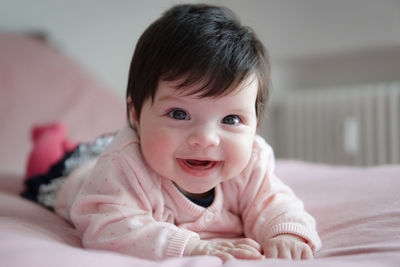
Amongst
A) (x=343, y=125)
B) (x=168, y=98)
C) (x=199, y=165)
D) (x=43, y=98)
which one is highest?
(x=168, y=98)

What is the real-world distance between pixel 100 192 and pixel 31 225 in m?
0.13

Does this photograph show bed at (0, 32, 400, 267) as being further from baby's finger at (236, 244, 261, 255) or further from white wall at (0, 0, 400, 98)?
white wall at (0, 0, 400, 98)

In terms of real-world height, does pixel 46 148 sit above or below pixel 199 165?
below

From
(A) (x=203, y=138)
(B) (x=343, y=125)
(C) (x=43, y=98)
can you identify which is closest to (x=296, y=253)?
(A) (x=203, y=138)

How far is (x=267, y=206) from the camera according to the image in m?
0.81

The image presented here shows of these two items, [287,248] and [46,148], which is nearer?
[287,248]

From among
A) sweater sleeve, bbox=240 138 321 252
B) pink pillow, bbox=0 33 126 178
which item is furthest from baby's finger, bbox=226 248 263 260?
pink pillow, bbox=0 33 126 178

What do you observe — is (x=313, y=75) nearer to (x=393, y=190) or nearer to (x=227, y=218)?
(x=393, y=190)

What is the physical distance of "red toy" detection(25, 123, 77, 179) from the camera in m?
1.24

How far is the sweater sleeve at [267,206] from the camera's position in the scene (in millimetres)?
734

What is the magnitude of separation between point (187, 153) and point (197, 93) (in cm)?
10

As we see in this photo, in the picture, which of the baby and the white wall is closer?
the baby

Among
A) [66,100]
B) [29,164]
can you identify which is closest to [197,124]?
[29,164]

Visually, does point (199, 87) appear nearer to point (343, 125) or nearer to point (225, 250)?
point (225, 250)
